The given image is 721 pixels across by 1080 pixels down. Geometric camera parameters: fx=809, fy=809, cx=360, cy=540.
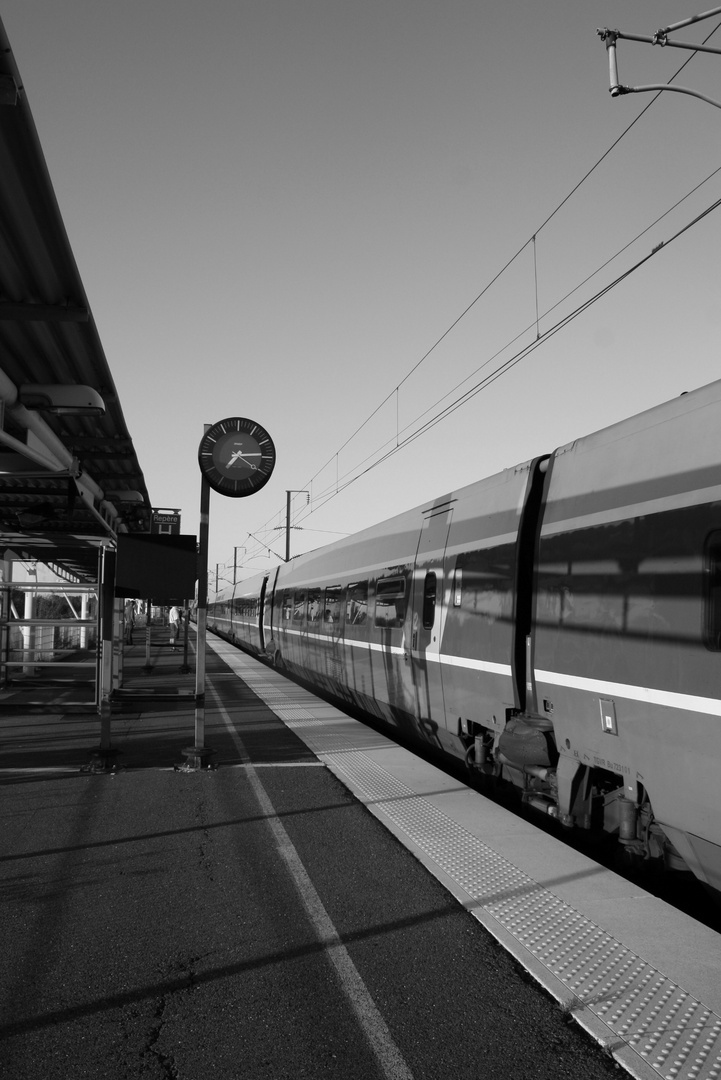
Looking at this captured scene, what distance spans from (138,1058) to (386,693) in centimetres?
754

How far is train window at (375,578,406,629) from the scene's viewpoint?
983cm

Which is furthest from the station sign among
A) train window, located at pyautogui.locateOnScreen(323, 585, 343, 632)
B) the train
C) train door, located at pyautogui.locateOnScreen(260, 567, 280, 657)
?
the train

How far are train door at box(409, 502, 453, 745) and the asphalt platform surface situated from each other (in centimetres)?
183

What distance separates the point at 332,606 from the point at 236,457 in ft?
21.6

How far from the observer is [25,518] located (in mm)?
14734

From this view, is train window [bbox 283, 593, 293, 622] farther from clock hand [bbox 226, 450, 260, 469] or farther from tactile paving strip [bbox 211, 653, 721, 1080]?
tactile paving strip [bbox 211, 653, 721, 1080]

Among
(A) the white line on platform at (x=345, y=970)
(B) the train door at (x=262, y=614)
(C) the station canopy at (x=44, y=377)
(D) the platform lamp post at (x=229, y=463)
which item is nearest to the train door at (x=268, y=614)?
(B) the train door at (x=262, y=614)

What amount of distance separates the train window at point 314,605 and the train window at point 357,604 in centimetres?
259

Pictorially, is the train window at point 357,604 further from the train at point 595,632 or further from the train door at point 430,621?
the train at point 595,632

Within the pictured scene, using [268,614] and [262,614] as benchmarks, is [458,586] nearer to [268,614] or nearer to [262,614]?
[268,614]

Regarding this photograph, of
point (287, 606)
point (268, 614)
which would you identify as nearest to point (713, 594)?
point (287, 606)

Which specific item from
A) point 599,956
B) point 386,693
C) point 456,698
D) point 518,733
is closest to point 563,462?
point 518,733

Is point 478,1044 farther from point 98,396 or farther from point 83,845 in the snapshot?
point 98,396

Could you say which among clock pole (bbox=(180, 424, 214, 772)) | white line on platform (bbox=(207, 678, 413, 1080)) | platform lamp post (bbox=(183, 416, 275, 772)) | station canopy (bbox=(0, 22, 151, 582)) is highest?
station canopy (bbox=(0, 22, 151, 582))
